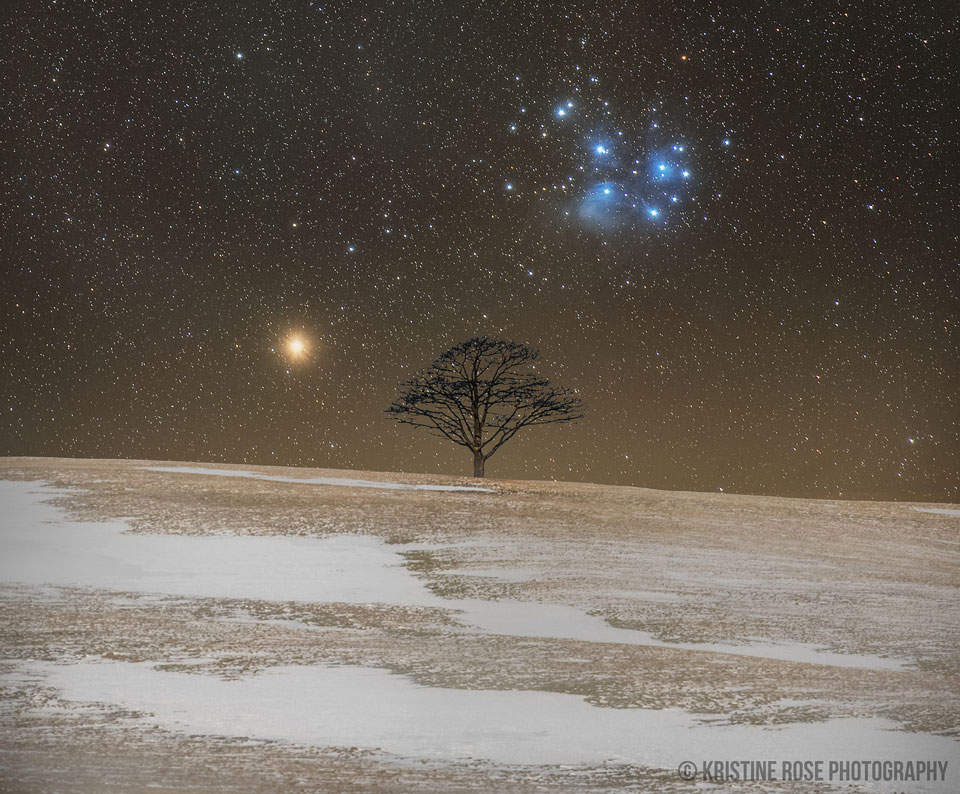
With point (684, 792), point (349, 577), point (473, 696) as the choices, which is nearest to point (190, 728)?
point (473, 696)

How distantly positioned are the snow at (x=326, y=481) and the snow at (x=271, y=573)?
7471mm

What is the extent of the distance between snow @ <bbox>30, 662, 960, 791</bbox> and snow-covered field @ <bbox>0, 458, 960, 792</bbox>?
0.03 m

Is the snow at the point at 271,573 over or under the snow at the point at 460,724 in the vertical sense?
over

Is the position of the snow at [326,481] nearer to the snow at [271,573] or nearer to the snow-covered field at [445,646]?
the snow-covered field at [445,646]

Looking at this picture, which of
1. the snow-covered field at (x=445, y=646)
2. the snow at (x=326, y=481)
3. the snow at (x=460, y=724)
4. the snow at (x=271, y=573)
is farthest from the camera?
the snow at (x=326, y=481)

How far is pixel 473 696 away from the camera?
313 inches

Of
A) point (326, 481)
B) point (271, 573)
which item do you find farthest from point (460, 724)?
point (326, 481)

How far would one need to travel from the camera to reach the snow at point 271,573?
10.6 meters

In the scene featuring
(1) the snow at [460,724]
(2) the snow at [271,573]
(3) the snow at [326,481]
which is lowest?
(1) the snow at [460,724]

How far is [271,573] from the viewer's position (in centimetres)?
1352

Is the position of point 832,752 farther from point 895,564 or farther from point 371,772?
point 895,564

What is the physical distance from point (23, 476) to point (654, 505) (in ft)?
45.6

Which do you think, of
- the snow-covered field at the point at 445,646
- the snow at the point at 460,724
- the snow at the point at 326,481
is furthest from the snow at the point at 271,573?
the snow at the point at 326,481

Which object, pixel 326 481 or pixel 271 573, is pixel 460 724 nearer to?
pixel 271 573
